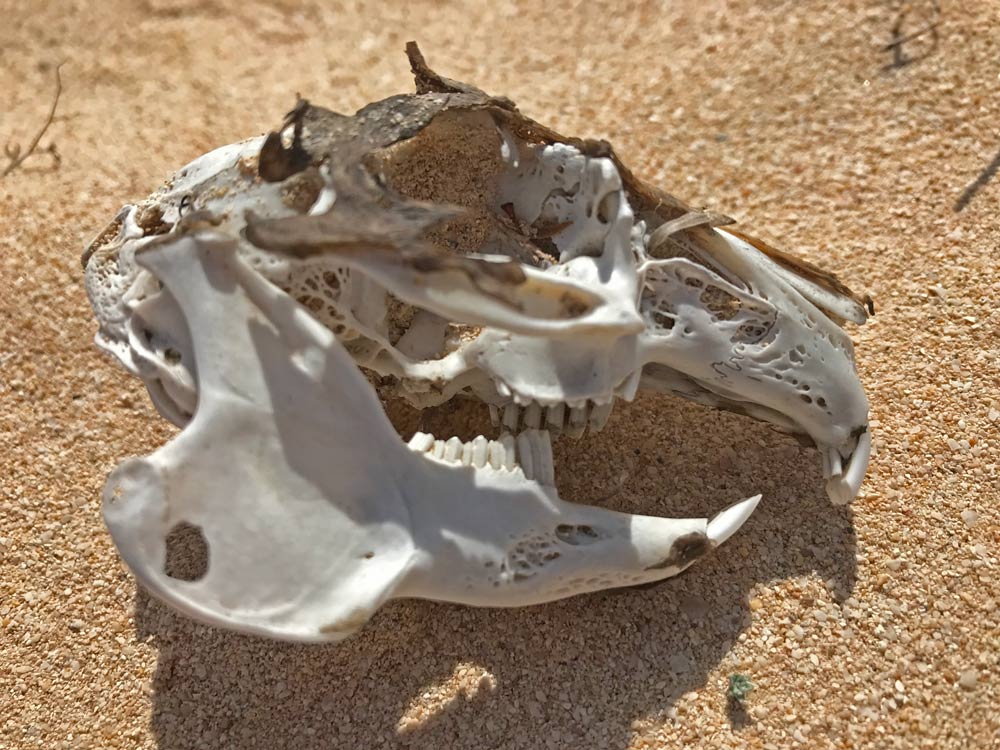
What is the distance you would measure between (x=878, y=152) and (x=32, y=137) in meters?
2.90

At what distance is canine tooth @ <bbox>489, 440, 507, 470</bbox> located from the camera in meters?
1.70

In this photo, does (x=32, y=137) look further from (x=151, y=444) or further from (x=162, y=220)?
(x=162, y=220)

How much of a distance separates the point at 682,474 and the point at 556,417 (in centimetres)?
49

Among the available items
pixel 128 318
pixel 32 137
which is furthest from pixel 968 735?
pixel 32 137

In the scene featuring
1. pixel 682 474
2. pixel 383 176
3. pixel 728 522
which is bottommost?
pixel 682 474

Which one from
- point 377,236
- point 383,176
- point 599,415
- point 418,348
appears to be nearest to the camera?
point 377,236

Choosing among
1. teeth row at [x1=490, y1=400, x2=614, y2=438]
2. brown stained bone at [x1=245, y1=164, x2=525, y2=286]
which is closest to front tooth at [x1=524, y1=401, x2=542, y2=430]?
teeth row at [x1=490, y1=400, x2=614, y2=438]

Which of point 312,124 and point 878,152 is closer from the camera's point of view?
point 312,124

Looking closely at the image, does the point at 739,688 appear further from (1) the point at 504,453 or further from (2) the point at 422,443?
(2) the point at 422,443

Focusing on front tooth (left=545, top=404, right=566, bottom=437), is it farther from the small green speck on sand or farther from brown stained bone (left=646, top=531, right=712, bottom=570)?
the small green speck on sand

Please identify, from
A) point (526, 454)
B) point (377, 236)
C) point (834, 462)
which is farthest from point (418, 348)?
point (834, 462)

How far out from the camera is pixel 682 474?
2100mm

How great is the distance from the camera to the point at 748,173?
2.72 metres

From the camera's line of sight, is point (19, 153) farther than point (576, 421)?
Yes
